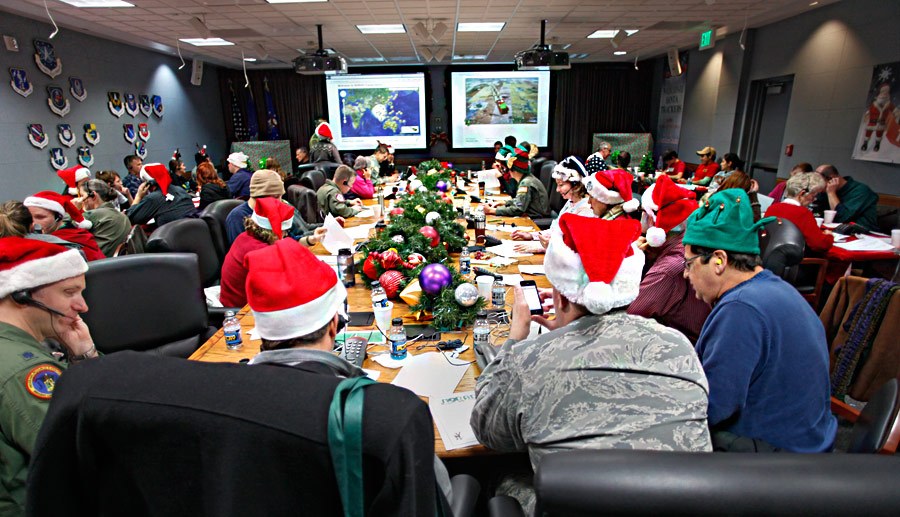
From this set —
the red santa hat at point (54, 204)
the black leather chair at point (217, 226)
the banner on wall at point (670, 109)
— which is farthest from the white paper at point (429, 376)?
the banner on wall at point (670, 109)

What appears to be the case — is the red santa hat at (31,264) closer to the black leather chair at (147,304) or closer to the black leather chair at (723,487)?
the black leather chair at (147,304)

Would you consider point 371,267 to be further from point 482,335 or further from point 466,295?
point 482,335

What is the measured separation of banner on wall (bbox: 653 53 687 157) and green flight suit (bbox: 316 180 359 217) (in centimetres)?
864

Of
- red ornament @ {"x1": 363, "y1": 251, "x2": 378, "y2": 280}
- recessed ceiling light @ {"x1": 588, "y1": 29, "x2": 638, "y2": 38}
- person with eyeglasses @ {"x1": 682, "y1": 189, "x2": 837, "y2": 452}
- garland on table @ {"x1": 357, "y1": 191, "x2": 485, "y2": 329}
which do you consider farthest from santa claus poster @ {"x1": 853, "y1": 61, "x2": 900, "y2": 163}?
red ornament @ {"x1": 363, "y1": 251, "x2": 378, "y2": 280}

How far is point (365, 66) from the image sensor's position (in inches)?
438

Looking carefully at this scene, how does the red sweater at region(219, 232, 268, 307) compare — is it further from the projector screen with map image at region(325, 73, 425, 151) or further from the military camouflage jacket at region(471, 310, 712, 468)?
the projector screen with map image at region(325, 73, 425, 151)

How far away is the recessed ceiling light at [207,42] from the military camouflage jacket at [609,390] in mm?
8546

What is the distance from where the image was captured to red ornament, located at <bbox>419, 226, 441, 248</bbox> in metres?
2.90

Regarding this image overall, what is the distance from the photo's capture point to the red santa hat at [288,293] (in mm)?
1107

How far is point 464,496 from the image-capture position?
1.21 metres

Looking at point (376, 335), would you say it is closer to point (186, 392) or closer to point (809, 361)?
point (186, 392)

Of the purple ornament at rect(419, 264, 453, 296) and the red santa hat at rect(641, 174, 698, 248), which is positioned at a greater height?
the red santa hat at rect(641, 174, 698, 248)

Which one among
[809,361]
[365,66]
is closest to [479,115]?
[365,66]

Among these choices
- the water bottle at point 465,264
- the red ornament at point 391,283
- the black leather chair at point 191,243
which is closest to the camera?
the red ornament at point 391,283
